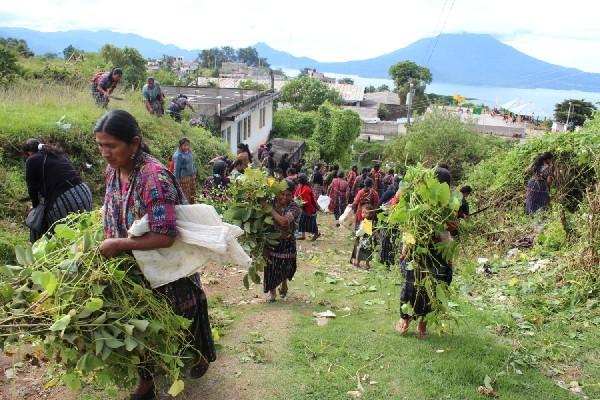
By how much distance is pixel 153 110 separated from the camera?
1457 centimetres

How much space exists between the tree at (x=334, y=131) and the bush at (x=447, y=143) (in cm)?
606

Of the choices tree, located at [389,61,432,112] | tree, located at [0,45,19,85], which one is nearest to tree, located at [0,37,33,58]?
tree, located at [0,45,19,85]

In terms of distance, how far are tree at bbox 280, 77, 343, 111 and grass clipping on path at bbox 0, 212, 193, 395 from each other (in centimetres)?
4865

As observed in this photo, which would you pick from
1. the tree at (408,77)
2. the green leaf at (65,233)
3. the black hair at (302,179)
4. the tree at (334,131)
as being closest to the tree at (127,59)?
the tree at (334,131)

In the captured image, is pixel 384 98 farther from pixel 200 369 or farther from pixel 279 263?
pixel 200 369

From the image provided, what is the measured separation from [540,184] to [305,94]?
4211cm

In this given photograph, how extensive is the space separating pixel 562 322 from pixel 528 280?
1.48 m

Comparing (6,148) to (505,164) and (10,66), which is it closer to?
(10,66)

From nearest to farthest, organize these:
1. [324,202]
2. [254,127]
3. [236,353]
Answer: [236,353] < [324,202] < [254,127]

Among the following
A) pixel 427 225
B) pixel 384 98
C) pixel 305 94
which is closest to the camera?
pixel 427 225

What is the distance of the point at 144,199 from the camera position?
10.1 feet

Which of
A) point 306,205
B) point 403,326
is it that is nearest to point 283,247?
point 403,326

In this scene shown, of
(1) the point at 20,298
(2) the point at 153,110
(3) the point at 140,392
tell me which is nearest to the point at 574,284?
Result: (3) the point at 140,392

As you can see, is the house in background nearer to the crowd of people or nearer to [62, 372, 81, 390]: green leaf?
the crowd of people
